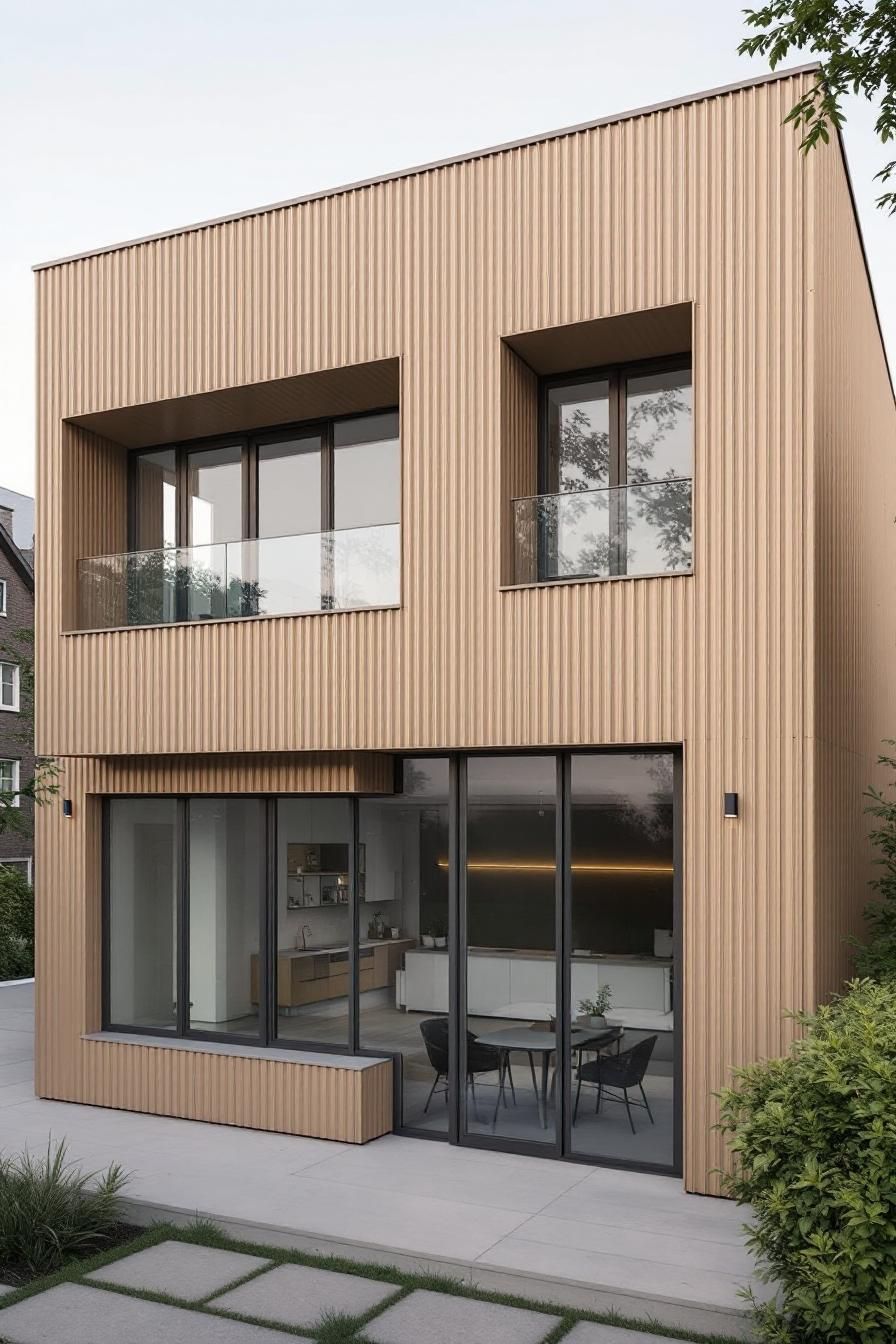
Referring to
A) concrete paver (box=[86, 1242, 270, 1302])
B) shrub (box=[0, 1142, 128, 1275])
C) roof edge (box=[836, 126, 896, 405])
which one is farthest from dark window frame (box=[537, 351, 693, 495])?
shrub (box=[0, 1142, 128, 1275])

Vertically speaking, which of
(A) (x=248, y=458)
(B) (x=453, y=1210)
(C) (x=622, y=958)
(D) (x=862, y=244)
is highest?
(D) (x=862, y=244)

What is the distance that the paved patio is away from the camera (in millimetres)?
7016

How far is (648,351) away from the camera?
9930 mm

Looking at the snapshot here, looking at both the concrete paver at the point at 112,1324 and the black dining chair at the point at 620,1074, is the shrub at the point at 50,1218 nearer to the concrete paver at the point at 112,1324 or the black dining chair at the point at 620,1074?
the concrete paver at the point at 112,1324

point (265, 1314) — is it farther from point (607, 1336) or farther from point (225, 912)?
point (225, 912)

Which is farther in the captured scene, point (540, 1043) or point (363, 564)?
point (363, 564)

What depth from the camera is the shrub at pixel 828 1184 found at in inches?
220

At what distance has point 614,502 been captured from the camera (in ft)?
31.4

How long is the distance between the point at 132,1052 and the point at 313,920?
208 centimetres

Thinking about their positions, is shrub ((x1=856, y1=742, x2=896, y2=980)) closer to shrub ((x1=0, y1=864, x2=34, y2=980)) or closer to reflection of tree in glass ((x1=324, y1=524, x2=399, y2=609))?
reflection of tree in glass ((x1=324, y1=524, x2=399, y2=609))

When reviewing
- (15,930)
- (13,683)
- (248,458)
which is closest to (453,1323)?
(248,458)

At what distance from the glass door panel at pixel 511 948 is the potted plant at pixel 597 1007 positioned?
25 cm

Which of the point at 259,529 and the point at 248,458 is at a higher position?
the point at 248,458

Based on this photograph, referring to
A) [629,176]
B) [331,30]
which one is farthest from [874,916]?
[331,30]
